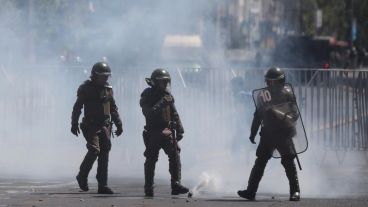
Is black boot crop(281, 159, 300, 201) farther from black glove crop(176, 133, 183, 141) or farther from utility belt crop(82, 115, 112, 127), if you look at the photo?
utility belt crop(82, 115, 112, 127)

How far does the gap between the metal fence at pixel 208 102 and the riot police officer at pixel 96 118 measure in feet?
15.3

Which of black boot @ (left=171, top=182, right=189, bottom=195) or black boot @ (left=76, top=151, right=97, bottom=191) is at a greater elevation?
black boot @ (left=76, top=151, right=97, bottom=191)

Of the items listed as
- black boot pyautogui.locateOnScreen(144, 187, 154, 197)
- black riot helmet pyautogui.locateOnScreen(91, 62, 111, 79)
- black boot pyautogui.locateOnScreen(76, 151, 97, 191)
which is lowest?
black boot pyautogui.locateOnScreen(144, 187, 154, 197)

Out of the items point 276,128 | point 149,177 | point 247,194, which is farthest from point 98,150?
point 276,128

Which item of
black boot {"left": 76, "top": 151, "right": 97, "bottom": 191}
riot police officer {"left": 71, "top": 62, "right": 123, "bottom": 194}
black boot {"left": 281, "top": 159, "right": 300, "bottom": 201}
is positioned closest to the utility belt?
riot police officer {"left": 71, "top": 62, "right": 123, "bottom": 194}

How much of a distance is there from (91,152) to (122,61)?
998 centimetres

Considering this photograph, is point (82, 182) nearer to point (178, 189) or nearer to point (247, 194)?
point (178, 189)

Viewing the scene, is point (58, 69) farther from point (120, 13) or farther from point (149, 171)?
point (149, 171)

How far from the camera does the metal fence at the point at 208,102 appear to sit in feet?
60.5

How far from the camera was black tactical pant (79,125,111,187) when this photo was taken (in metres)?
14.0

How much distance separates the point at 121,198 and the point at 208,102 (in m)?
5.78

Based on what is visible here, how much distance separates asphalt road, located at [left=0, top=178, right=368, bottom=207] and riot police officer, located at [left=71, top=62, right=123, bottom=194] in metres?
0.29

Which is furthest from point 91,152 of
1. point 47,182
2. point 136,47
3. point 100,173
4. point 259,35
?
point 259,35

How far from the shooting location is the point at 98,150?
14.0 metres
